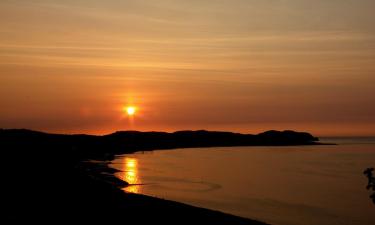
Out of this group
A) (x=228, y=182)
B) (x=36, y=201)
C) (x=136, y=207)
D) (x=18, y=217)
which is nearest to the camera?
(x=18, y=217)

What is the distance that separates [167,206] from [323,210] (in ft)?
62.8

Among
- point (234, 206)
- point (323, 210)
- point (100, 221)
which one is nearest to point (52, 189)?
point (100, 221)

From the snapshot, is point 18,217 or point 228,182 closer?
point 18,217

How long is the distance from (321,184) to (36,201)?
49.5 m

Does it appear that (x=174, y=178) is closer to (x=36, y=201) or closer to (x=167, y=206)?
(x=167, y=206)

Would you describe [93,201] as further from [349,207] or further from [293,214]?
[349,207]

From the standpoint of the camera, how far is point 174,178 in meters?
70.3

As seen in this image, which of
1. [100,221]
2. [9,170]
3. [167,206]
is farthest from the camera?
[9,170]

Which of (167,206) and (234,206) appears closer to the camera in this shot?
(167,206)

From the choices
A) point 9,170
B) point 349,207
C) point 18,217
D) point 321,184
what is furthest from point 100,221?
point 321,184

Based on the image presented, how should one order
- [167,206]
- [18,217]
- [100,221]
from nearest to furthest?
1. [18,217]
2. [100,221]
3. [167,206]

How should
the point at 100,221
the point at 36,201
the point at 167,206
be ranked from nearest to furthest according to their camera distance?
the point at 100,221
the point at 36,201
the point at 167,206

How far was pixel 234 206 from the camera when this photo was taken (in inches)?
1743

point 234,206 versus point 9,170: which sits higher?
point 9,170
